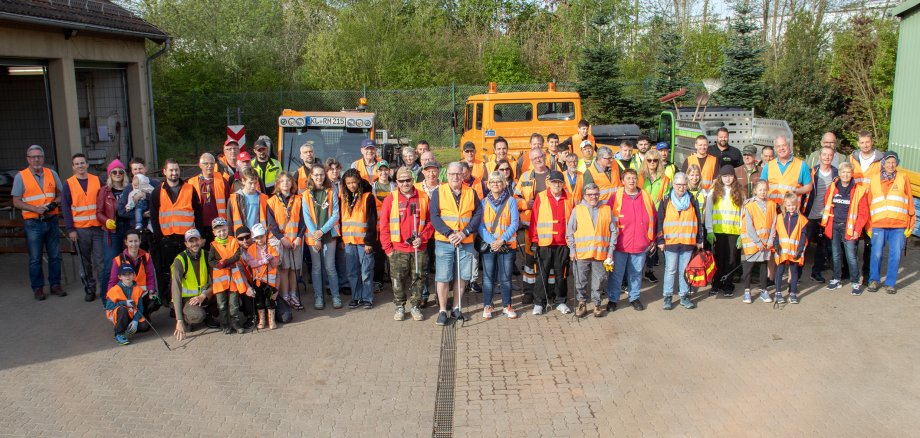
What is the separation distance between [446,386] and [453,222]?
206 centimetres

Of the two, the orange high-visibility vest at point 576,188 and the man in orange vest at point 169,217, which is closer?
the man in orange vest at point 169,217

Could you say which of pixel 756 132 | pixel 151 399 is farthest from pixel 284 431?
pixel 756 132

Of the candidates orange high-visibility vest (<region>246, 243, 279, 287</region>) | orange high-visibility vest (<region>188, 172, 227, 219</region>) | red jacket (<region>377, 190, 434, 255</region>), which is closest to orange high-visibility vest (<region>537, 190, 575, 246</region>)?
red jacket (<region>377, 190, 434, 255</region>)

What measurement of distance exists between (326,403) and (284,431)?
556 millimetres

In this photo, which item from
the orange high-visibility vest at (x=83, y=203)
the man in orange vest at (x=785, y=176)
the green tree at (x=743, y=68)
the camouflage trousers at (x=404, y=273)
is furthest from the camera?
the green tree at (x=743, y=68)

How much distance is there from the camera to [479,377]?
22.5 feet

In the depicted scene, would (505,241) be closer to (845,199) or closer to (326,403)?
(326,403)

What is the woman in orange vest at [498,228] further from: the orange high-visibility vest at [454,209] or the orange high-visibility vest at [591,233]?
the orange high-visibility vest at [591,233]

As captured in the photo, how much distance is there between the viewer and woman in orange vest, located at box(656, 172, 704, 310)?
8555mm

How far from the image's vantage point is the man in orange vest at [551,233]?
8.33 meters

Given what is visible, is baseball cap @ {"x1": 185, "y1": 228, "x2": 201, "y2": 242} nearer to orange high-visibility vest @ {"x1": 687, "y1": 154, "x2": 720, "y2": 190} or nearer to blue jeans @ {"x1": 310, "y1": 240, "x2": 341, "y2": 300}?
blue jeans @ {"x1": 310, "y1": 240, "x2": 341, "y2": 300}

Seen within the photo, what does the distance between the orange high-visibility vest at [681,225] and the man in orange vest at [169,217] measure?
5567 mm

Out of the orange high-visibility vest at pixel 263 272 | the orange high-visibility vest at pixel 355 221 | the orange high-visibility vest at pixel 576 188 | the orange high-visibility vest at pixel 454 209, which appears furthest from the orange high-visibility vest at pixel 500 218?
the orange high-visibility vest at pixel 263 272

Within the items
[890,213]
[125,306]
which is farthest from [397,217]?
[890,213]
